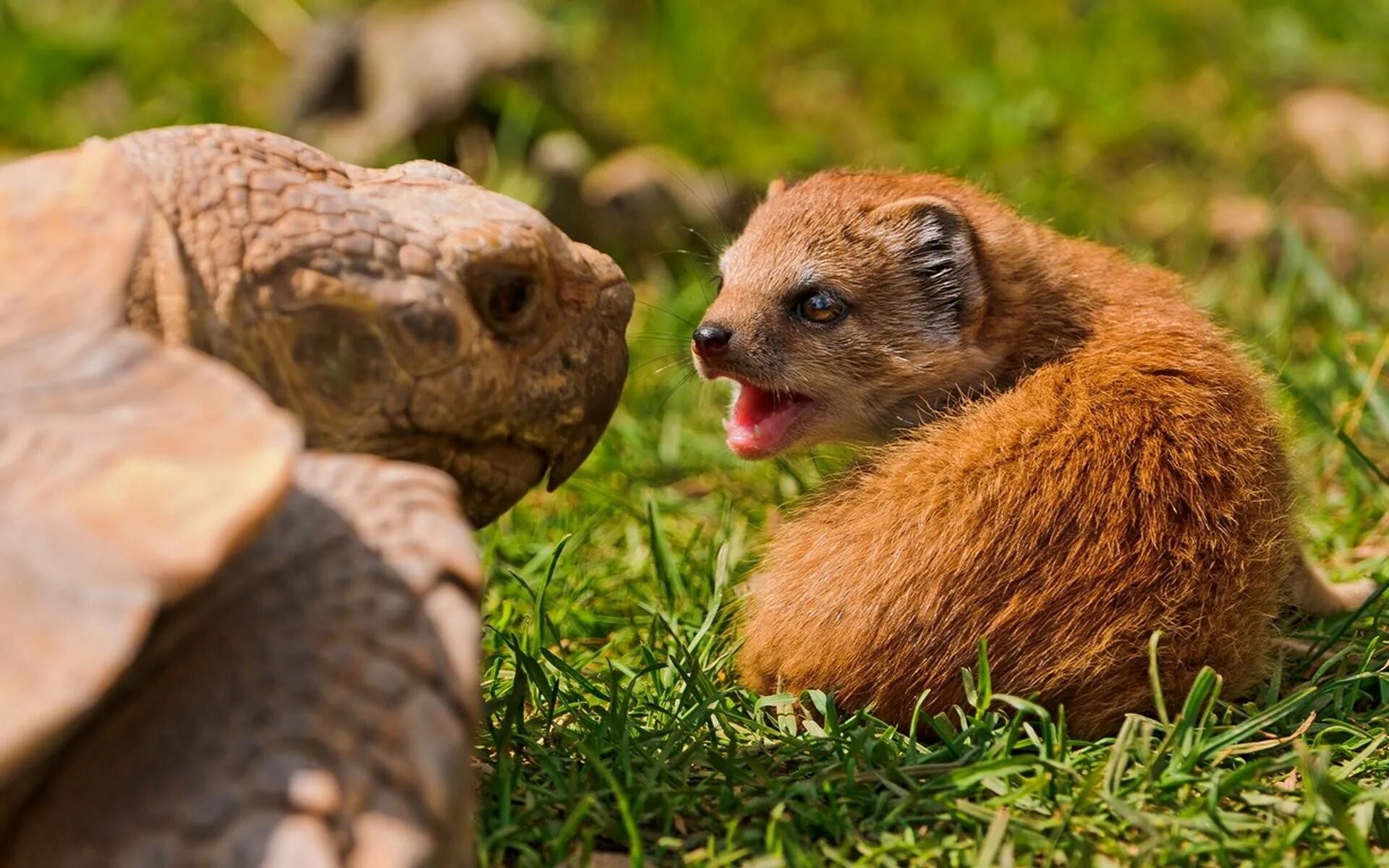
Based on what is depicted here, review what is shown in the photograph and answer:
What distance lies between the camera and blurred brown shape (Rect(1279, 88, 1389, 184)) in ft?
20.9

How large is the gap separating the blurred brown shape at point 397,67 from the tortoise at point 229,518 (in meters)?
4.05

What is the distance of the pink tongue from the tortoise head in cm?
95

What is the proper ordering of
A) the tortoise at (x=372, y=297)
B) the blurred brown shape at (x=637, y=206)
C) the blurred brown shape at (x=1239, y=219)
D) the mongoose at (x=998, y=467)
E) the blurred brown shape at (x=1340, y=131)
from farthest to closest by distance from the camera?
1. the blurred brown shape at (x=1340, y=131)
2. the blurred brown shape at (x=637, y=206)
3. the blurred brown shape at (x=1239, y=219)
4. the mongoose at (x=998, y=467)
5. the tortoise at (x=372, y=297)

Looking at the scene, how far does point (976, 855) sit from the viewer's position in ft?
7.54

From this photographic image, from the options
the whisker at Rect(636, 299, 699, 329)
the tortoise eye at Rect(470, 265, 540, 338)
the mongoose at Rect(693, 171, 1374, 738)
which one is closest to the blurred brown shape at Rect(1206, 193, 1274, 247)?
the whisker at Rect(636, 299, 699, 329)

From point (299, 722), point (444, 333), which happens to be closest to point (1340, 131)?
point (444, 333)

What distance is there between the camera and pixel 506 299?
2.41 m

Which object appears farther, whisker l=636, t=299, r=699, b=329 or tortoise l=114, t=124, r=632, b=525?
whisker l=636, t=299, r=699, b=329

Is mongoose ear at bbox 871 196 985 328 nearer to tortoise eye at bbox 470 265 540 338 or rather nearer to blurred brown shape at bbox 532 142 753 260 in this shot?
tortoise eye at bbox 470 265 540 338

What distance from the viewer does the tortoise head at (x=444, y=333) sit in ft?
7.27

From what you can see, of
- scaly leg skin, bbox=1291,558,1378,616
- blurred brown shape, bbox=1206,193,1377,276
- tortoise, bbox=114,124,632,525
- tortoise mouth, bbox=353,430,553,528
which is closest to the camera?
tortoise, bbox=114,124,632,525

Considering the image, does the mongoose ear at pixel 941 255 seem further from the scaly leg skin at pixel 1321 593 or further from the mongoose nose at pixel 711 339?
the scaly leg skin at pixel 1321 593

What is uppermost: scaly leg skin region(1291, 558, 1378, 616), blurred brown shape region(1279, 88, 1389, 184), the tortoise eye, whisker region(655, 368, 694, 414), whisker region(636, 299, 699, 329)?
the tortoise eye

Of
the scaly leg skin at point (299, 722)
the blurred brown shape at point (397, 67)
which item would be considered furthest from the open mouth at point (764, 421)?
the blurred brown shape at point (397, 67)
